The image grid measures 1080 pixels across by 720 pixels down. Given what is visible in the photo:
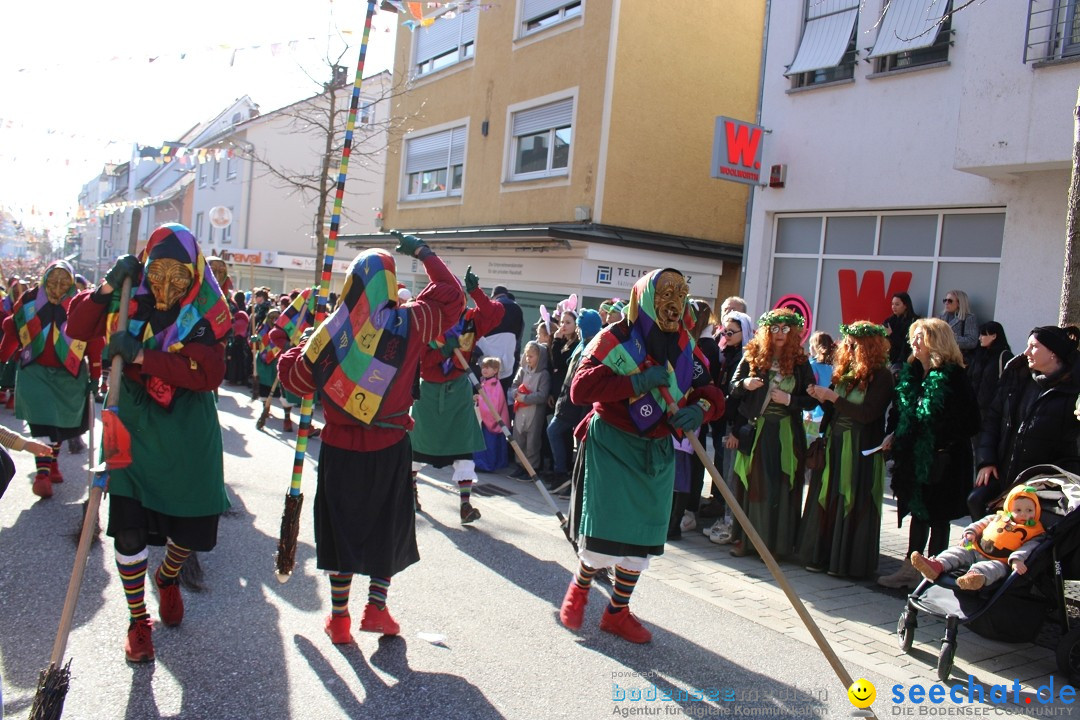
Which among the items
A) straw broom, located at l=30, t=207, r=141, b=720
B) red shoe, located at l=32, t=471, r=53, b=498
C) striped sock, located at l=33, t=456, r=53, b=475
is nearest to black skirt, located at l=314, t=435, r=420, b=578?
straw broom, located at l=30, t=207, r=141, b=720

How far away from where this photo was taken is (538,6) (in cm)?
1692

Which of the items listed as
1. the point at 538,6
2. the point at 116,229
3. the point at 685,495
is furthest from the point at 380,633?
the point at 116,229

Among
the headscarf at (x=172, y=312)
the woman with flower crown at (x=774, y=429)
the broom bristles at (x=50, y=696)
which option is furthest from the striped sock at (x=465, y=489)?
the broom bristles at (x=50, y=696)

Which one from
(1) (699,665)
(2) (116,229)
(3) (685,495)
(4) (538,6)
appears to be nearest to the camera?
(1) (699,665)

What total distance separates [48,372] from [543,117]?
11.3 meters

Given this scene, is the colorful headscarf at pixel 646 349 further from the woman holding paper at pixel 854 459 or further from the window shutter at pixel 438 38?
the window shutter at pixel 438 38

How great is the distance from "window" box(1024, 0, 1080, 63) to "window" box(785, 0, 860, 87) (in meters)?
2.65

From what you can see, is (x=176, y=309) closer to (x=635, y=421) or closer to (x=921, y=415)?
(x=635, y=421)

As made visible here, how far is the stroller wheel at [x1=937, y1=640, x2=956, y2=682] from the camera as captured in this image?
4387 millimetres

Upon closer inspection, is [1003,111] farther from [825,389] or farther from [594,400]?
[594,400]

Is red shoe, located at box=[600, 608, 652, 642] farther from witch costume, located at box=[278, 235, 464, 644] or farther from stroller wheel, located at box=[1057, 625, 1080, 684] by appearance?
stroller wheel, located at box=[1057, 625, 1080, 684]

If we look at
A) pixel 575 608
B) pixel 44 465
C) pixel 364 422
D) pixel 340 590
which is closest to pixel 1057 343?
pixel 575 608

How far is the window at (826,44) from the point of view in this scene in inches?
457

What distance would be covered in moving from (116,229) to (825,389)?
63.6 metres
